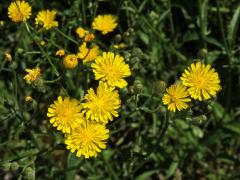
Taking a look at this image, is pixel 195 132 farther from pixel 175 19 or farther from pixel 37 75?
pixel 37 75

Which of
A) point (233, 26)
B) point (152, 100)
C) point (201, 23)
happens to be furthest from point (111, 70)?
point (233, 26)

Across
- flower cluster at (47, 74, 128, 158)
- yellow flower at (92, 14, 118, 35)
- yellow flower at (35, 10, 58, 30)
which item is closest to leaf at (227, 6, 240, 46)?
yellow flower at (92, 14, 118, 35)

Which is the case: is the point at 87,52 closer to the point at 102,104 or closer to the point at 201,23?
the point at 102,104

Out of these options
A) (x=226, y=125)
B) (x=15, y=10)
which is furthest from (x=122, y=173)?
(x=15, y=10)

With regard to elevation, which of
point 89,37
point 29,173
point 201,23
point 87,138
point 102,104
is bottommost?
point 29,173

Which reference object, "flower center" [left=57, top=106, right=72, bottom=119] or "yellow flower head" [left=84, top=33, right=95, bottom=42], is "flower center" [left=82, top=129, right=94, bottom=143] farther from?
"yellow flower head" [left=84, top=33, right=95, bottom=42]

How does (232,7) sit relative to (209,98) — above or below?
above
